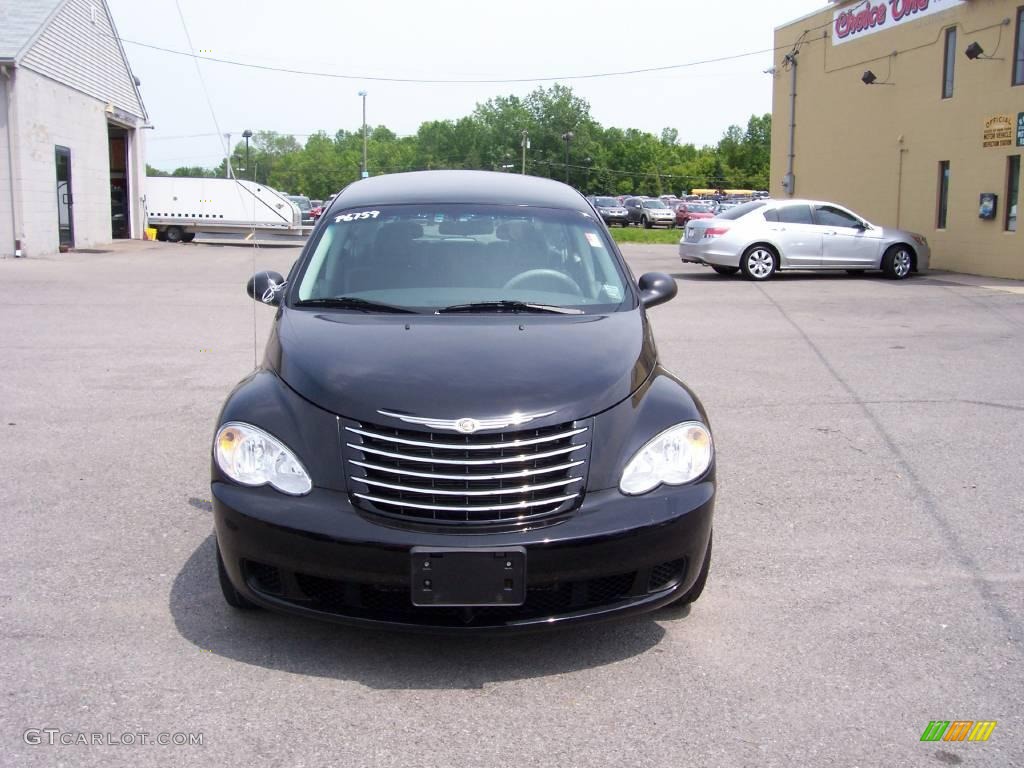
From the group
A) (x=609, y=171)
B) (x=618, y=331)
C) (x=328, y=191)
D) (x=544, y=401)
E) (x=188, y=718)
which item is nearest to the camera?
(x=188, y=718)

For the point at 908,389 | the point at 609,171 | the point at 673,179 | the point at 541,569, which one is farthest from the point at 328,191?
the point at 541,569

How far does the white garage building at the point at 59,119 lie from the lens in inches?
963

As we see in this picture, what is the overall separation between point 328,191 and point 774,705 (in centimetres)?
7639

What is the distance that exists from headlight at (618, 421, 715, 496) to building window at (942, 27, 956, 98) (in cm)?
2112

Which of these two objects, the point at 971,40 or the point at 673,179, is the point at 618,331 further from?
the point at 673,179

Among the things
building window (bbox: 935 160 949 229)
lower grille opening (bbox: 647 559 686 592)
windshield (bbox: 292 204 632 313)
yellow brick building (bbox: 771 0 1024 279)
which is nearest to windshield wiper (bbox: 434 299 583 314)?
windshield (bbox: 292 204 632 313)

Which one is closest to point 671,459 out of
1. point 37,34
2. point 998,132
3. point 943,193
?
point 998,132

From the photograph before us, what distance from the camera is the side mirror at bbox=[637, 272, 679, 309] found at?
5.23m

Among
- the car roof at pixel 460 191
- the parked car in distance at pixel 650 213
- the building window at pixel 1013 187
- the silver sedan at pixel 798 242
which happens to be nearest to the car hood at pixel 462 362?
the car roof at pixel 460 191

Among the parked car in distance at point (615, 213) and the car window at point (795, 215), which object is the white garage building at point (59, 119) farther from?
the parked car in distance at point (615, 213)

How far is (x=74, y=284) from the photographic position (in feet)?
59.4

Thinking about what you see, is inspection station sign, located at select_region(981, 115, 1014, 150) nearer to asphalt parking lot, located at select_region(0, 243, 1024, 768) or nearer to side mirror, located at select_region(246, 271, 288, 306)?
asphalt parking lot, located at select_region(0, 243, 1024, 768)

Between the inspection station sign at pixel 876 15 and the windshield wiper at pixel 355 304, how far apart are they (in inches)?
821

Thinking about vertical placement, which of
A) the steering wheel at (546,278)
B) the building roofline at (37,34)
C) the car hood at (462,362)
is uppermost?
the building roofline at (37,34)
